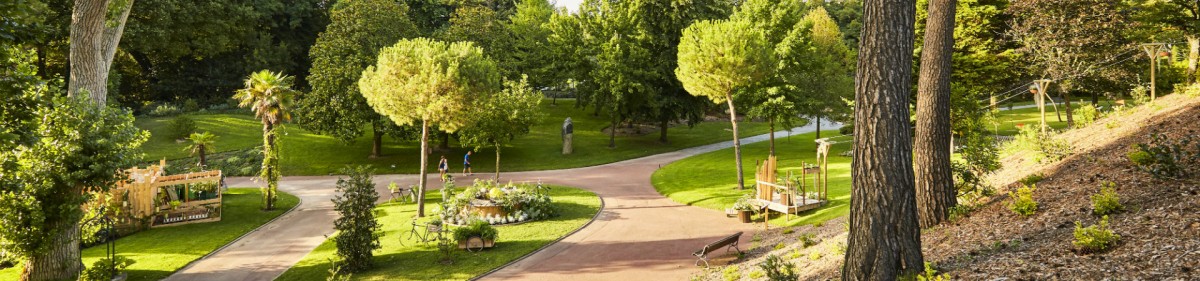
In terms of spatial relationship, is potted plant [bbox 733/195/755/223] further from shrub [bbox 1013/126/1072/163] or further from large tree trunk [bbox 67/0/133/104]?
large tree trunk [bbox 67/0/133/104]

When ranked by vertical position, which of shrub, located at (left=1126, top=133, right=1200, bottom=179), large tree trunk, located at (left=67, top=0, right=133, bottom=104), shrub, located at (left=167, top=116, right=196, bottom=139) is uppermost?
large tree trunk, located at (left=67, top=0, right=133, bottom=104)

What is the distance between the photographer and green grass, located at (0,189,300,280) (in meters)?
17.2

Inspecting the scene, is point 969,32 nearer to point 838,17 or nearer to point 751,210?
point 751,210

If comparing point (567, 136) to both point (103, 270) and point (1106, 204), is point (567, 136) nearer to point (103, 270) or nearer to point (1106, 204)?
point (103, 270)

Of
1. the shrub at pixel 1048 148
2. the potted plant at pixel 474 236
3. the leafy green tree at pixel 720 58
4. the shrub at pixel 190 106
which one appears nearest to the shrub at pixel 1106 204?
the shrub at pixel 1048 148

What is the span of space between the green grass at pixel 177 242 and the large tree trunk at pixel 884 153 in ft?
59.5

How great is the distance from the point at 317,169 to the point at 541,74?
1897 cm

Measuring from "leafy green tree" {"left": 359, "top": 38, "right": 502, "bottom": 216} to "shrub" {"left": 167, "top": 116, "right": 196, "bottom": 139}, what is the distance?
93.3ft

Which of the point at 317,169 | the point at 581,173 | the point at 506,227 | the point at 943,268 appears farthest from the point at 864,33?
the point at 317,169

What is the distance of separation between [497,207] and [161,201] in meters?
13.6

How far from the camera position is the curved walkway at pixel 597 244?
15.7 meters

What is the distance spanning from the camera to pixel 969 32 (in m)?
31.8

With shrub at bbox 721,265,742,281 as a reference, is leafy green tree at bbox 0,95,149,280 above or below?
above

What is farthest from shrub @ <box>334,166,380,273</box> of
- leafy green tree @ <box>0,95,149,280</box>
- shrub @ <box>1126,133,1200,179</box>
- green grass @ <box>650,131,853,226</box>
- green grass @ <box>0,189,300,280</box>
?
shrub @ <box>1126,133,1200,179</box>
